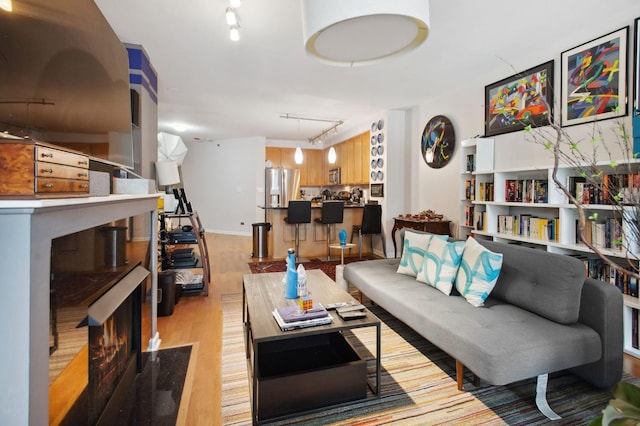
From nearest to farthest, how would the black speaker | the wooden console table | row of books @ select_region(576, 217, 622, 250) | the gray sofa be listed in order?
the gray sofa
row of books @ select_region(576, 217, 622, 250)
the black speaker
the wooden console table

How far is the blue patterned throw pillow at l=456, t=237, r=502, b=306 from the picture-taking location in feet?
7.25

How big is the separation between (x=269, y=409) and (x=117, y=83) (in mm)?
2025

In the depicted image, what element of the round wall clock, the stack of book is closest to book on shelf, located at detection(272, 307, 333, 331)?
the stack of book

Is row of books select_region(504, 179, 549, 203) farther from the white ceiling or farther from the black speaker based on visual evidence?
the black speaker

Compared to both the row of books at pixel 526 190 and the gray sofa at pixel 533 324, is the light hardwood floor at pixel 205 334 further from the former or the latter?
the row of books at pixel 526 190

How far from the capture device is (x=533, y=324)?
1.89 meters

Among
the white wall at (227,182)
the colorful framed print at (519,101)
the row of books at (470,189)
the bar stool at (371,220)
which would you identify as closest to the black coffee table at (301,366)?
the row of books at (470,189)

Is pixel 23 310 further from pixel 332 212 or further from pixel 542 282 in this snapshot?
pixel 332 212

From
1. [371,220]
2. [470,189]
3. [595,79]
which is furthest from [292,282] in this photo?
[371,220]

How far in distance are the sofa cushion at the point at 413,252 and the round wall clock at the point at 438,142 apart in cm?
201

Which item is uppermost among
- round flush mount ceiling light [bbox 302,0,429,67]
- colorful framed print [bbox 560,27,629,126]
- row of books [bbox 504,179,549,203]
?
colorful framed print [bbox 560,27,629,126]

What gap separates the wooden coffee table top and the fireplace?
66 centimetres

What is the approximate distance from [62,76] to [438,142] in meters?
4.35

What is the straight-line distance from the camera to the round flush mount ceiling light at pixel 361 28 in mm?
1454
